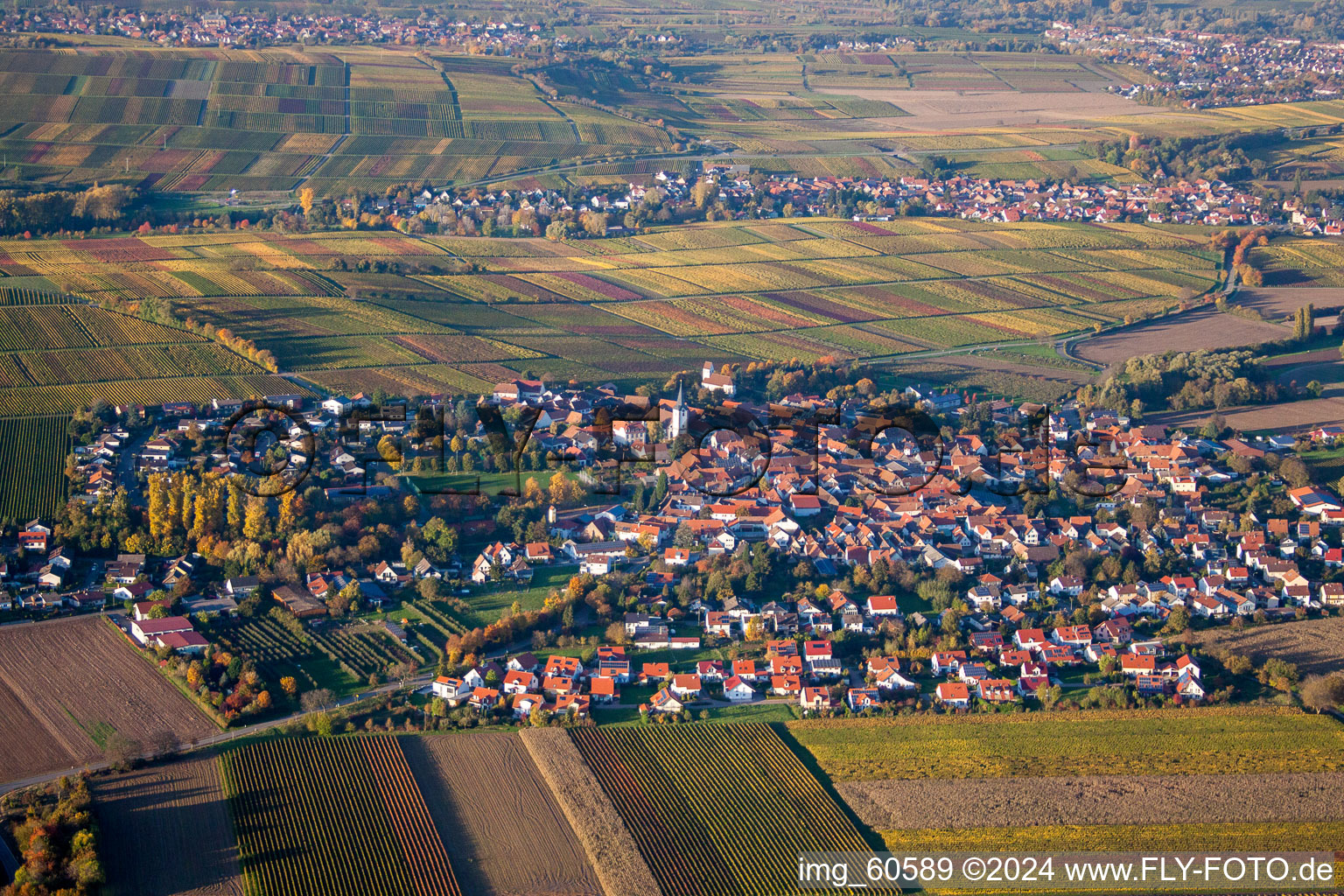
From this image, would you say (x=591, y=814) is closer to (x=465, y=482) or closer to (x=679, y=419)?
(x=465, y=482)

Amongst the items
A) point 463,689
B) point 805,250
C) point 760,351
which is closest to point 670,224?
point 805,250

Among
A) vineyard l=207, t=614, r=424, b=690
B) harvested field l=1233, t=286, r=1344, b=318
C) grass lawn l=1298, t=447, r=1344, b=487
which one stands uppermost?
harvested field l=1233, t=286, r=1344, b=318

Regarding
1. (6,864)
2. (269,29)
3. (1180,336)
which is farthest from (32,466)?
(269,29)

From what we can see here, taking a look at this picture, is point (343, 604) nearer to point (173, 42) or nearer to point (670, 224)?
point (670, 224)

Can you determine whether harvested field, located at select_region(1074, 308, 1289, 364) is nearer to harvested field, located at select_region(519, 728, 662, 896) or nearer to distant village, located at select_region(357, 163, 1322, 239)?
distant village, located at select_region(357, 163, 1322, 239)

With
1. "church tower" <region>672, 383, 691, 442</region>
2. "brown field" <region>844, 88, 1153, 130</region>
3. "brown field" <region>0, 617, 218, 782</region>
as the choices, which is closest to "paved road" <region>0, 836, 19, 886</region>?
"brown field" <region>0, 617, 218, 782</region>

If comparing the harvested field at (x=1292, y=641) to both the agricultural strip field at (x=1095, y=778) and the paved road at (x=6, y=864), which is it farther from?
the paved road at (x=6, y=864)
